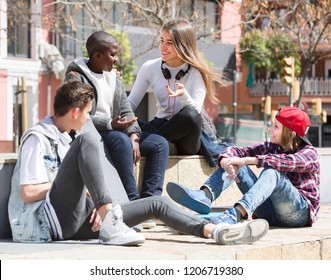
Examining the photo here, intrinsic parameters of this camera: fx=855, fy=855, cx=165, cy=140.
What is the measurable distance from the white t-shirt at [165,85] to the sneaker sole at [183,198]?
1.21m

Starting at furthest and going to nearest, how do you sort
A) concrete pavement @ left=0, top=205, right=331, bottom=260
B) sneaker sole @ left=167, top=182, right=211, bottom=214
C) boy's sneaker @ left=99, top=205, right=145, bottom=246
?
sneaker sole @ left=167, top=182, right=211, bottom=214, boy's sneaker @ left=99, top=205, right=145, bottom=246, concrete pavement @ left=0, top=205, right=331, bottom=260

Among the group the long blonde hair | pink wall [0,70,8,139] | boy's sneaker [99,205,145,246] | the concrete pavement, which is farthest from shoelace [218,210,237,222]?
pink wall [0,70,8,139]

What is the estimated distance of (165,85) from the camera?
7730 mm

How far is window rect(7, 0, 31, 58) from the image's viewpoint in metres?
25.0

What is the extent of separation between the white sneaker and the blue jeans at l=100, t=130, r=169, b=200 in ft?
4.39

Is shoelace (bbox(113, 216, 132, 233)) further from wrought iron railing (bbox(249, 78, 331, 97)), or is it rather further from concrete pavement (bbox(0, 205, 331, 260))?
wrought iron railing (bbox(249, 78, 331, 97))

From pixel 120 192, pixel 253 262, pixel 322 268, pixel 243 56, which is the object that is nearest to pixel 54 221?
pixel 120 192

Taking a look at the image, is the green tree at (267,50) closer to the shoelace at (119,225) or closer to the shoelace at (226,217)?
the shoelace at (226,217)

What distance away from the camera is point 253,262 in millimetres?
5328

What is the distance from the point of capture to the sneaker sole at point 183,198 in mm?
6426

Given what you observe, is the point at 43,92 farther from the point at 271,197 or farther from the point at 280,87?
the point at 271,197

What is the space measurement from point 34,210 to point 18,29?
23395 millimetres

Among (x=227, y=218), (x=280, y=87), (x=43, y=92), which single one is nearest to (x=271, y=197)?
(x=227, y=218)

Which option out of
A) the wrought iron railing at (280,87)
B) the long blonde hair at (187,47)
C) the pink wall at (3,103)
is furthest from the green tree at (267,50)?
the long blonde hair at (187,47)
